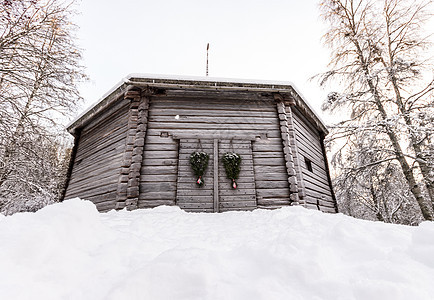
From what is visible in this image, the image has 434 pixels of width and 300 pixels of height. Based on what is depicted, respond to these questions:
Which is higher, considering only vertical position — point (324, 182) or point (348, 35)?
point (348, 35)

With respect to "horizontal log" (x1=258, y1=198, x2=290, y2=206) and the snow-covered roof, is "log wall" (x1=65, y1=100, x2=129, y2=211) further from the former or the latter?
"horizontal log" (x1=258, y1=198, x2=290, y2=206)

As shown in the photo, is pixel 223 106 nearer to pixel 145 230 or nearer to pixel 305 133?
pixel 305 133

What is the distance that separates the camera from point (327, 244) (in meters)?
1.94

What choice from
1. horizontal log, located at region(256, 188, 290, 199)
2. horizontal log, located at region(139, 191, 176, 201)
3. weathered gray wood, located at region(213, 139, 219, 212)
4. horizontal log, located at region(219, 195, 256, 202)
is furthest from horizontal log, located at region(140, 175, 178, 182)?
horizontal log, located at region(256, 188, 290, 199)

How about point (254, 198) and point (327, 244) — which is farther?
point (254, 198)

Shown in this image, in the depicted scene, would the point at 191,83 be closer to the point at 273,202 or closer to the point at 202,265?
the point at 273,202

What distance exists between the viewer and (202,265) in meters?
1.52

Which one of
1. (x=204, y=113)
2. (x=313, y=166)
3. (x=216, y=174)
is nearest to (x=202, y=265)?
(x=216, y=174)

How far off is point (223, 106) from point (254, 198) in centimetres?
304

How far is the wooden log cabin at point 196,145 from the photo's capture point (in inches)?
221

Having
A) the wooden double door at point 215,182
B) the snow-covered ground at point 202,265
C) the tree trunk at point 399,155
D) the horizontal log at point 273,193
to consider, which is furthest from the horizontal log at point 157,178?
the tree trunk at point 399,155

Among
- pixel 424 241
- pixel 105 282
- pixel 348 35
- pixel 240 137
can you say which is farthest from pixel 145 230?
pixel 348 35

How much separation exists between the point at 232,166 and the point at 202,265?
4326 millimetres

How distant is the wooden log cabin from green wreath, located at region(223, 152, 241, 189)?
0.16 m
